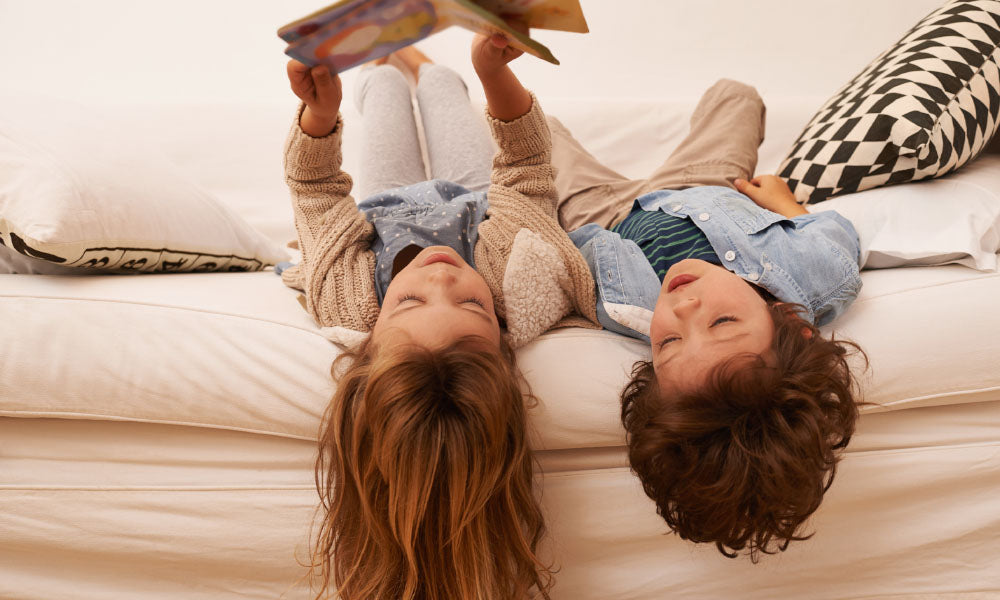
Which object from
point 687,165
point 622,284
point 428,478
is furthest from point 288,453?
point 687,165

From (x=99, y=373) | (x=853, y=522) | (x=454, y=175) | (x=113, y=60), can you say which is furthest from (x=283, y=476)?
(x=113, y=60)

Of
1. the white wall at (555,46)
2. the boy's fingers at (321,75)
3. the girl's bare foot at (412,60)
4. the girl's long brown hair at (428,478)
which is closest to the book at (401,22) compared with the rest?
the boy's fingers at (321,75)

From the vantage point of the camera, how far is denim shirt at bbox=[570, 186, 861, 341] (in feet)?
2.94

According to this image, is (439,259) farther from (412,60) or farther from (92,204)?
(412,60)

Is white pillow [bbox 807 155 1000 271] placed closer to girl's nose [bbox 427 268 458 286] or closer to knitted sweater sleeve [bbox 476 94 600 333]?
knitted sweater sleeve [bbox 476 94 600 333]

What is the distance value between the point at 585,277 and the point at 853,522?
507mm

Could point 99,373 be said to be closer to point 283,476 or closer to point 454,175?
point 283,476

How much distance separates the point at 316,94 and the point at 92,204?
32cm

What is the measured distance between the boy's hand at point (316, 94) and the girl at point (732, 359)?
1.43 feet

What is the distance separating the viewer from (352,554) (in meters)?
0.78

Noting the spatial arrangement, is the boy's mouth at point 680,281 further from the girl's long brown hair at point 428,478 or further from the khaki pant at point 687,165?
the khaki pant at point 687,165

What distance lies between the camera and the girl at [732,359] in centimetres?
73

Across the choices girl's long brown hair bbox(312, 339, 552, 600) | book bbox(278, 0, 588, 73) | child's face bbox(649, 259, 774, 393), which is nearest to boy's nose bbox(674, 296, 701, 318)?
child's face bbox(649, 259, 774, 393)

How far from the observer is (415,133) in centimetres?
141
